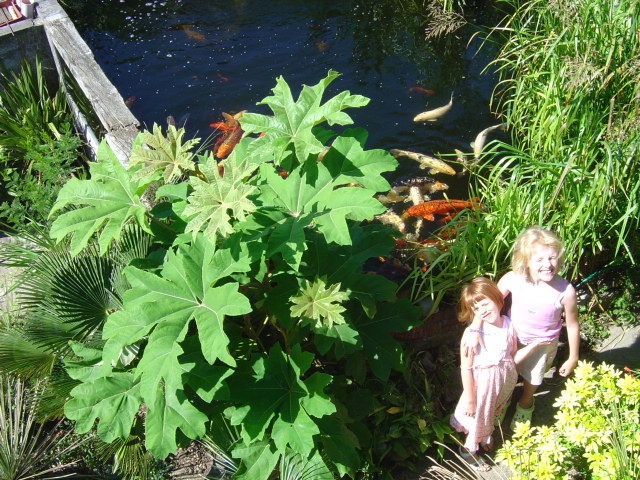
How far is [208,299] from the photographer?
2.72 m

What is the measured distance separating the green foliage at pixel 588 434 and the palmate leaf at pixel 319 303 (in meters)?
1.13

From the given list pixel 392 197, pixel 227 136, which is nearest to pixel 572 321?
pixel 392 197

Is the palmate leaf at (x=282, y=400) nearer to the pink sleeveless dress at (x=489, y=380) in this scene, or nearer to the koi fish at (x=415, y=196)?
the pink sleeveless dress at (x=489, y=380)

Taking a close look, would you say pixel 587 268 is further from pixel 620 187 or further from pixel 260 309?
pixel 260 309

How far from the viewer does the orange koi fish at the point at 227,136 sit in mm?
6488

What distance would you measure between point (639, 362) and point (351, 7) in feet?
23.2

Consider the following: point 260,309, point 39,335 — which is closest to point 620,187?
point 260,309

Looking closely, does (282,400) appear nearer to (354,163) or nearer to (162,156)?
(354,163)

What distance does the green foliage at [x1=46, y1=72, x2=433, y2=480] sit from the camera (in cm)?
268

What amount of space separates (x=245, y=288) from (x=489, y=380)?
1.52 m

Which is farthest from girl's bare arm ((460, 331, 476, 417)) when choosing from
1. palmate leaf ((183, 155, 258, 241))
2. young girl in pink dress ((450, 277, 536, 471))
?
palmate leaf ((183, 155, 258, 241))

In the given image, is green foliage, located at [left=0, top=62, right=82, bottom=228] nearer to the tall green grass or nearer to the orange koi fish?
the orange koi fish

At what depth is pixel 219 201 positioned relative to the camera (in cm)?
268

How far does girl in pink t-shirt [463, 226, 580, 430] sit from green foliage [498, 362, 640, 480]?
18.8 inches
